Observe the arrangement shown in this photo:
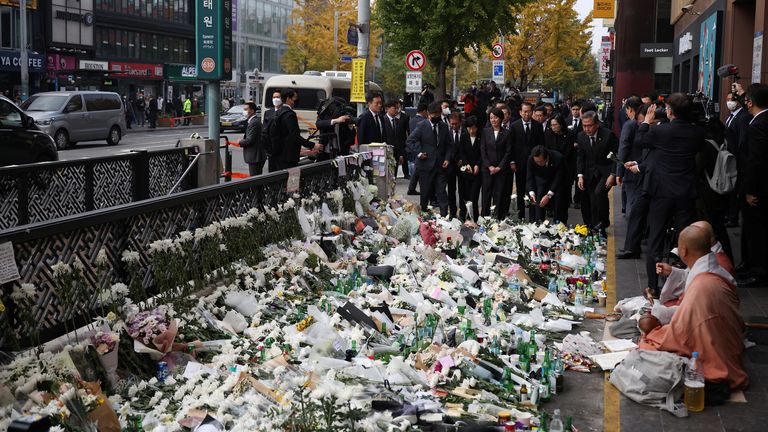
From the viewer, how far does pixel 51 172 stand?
33.6 feet

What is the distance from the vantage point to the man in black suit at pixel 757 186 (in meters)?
9.70

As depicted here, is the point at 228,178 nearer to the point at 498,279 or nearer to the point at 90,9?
the point at 498,279

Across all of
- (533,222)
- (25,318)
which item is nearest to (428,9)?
(533,222)

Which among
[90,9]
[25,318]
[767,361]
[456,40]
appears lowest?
[767,361]

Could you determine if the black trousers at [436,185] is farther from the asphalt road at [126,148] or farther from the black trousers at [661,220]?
the asphalt road at [126,148]

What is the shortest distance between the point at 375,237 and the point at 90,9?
52.5 metres

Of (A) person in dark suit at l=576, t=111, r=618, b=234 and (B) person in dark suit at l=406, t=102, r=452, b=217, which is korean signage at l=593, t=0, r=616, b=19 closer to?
(B) person in dark suit at l=406, t=102, r=452, b=217

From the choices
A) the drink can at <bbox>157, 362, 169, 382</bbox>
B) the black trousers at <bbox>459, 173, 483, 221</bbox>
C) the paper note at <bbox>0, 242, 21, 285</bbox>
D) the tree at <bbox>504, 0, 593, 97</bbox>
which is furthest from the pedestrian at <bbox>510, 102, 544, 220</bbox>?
the tree at <bbox>504, 0, 593, 97</bbox>

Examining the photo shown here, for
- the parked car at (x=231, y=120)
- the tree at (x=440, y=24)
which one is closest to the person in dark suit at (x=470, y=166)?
the tree at (x=440, y=24)

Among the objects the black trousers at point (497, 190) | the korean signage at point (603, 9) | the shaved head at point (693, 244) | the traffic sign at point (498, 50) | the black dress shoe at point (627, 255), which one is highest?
the korean signage at point (603, 9)

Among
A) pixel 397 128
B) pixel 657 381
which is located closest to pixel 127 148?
pixel 397 128

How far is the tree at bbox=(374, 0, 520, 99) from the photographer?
31.0 m

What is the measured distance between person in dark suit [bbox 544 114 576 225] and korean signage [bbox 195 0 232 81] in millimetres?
5033

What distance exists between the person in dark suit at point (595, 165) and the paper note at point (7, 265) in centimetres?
940
